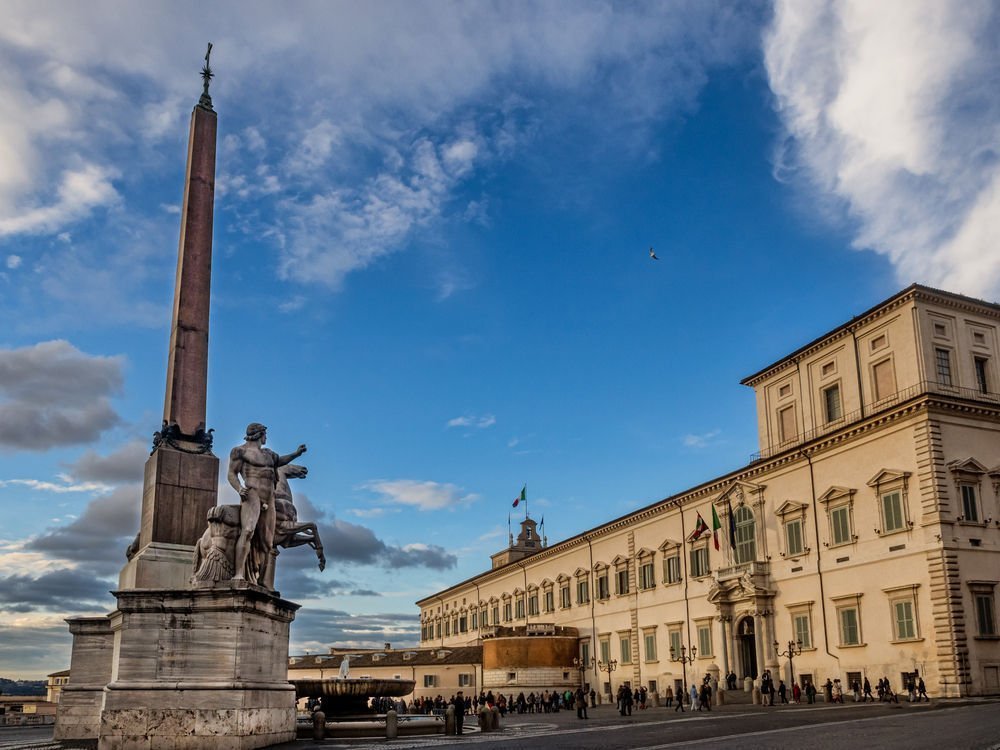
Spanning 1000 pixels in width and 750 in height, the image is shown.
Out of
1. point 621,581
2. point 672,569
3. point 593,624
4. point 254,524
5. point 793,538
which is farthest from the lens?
point 593,624

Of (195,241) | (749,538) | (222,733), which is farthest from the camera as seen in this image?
(749,538)

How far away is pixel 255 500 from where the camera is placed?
13.4m

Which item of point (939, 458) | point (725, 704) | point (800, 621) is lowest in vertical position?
point (725, 704)

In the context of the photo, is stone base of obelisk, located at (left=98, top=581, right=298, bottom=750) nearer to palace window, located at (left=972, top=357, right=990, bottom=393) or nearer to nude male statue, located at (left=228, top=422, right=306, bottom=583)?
nude male statue, located at (left=228, top=422, right=306, bottom=583)

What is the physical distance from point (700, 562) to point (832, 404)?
10.0m

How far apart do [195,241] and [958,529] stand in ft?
85.1

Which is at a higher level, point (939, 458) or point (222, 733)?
point (939, 458)

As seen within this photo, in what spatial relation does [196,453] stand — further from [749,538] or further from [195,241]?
[749,538]

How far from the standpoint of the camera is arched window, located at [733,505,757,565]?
4067 centimetres

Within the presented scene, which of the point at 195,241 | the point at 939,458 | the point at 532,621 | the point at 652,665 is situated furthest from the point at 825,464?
the point at 532,621

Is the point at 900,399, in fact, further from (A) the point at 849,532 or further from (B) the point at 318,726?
(B) the point at 318,726

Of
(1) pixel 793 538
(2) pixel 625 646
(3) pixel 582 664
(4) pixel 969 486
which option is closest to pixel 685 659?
(2) pixel 625 646

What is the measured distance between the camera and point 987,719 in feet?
65.0

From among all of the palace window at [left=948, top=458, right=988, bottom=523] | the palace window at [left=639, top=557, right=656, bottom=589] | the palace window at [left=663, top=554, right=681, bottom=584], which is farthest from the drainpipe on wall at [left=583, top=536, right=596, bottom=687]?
the palace window at [left=948, top=458, right=988, bottom=523]
